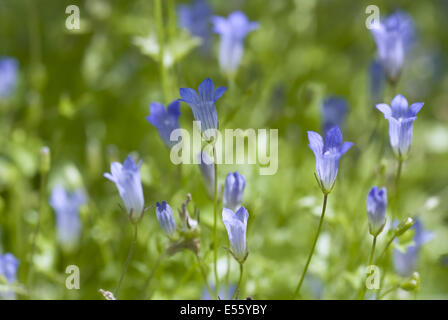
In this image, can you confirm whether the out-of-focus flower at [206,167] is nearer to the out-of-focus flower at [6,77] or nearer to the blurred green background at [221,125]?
the blurred green background at [221,125]

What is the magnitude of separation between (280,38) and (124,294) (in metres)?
1.03

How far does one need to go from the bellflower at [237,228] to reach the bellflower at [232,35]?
491 mm

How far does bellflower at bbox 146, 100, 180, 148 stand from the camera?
0.98 m

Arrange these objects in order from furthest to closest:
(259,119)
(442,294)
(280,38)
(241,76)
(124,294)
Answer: (280,38), (241,76), (259,119), (442,294), (124,294)

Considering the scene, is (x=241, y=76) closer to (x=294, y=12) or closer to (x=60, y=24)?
(x=294, y=12)

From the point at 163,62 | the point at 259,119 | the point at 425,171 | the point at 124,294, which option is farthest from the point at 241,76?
the point at 124,294

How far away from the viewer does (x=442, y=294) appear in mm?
1351

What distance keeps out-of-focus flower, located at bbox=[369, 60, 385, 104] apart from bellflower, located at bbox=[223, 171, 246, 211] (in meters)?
0.60

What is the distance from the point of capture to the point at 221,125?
110cm

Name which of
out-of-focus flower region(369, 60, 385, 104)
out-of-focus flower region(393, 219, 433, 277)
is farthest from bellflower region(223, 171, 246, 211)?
out-of-focus flower region(369, 60, 385, 104)

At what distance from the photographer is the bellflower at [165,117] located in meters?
Result: 0.98

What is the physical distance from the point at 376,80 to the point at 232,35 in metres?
0.40

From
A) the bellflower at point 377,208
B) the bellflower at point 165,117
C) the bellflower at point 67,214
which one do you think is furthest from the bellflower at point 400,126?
the bellflower at point 67,214

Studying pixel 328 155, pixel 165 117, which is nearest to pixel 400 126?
pixel 328 155
